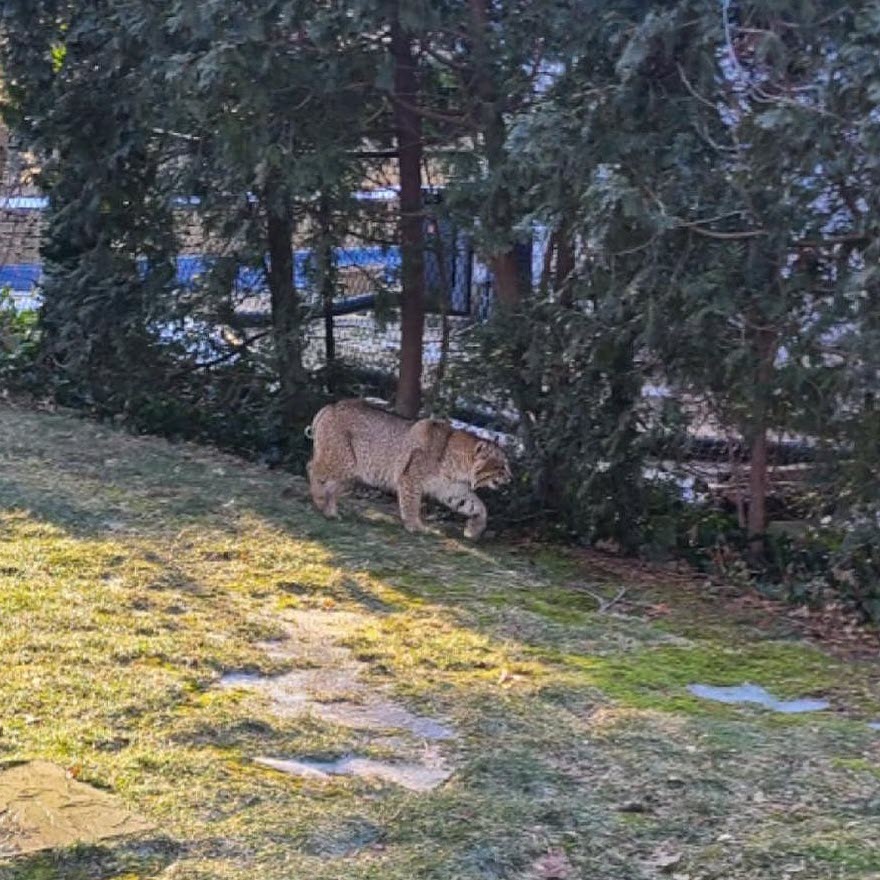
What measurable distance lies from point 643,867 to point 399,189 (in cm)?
666

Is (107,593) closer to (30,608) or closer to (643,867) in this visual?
(30,608)

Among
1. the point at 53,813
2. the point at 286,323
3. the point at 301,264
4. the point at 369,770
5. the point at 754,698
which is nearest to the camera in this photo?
the point at 53,813

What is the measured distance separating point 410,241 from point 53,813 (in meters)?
6.33

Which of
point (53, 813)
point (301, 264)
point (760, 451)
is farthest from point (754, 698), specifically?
point (301, 264)

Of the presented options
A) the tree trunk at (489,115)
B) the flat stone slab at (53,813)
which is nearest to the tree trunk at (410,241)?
the tree trunk at (489,115)

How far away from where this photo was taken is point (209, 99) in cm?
858

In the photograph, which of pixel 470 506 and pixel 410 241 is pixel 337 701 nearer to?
pixel 470 506

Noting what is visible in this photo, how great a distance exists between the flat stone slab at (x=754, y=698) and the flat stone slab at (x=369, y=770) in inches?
59.3

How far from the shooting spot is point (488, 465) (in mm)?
8523

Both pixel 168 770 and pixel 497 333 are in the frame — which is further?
pixel 497 333

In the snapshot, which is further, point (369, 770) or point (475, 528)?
point (475, 528)

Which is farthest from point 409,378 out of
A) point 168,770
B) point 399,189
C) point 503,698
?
point 168,770

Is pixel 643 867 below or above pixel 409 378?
below

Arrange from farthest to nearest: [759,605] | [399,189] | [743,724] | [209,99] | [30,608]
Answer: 1. [399,189]
2. [209,99]
3. [759,605]
4. [30,608]
5. [743,724]
